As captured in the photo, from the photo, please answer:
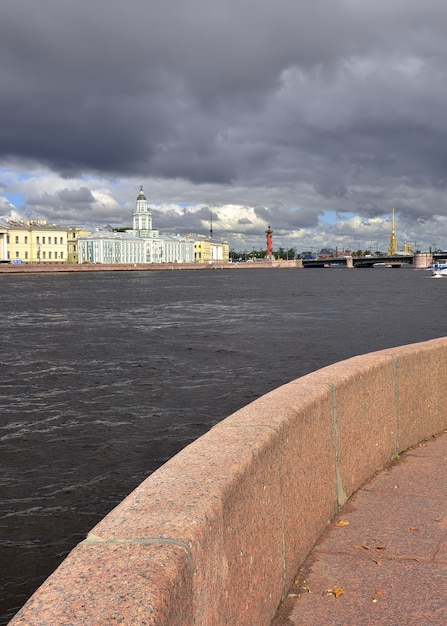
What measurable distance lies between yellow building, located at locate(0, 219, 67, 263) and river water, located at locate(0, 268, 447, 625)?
283ft

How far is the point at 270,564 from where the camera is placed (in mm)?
2016

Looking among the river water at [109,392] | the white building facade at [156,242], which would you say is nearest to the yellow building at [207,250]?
the white building facade at [156,242]

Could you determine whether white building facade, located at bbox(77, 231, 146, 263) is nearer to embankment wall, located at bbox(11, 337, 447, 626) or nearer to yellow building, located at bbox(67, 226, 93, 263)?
yellow building, located at bbox(67, 226, 93, 263)

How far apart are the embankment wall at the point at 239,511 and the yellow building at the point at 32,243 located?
104137mm

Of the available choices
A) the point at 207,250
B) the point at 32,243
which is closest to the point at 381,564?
the point at 32,243

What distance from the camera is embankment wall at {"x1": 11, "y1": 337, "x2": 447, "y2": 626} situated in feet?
4.09

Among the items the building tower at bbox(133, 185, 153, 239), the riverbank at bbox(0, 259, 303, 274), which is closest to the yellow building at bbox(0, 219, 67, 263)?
the riverbank at bbox(0, 259, 303, 274)

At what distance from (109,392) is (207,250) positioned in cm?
14855

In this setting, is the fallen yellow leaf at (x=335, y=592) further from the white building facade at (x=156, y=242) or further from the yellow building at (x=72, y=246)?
the white building facade at (x=156, y=242)

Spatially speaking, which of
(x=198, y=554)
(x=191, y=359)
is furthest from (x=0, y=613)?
(x=191, y=359)

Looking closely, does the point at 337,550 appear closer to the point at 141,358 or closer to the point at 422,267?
the point at 141,358

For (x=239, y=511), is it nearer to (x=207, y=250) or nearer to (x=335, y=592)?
(x=335, y=592)

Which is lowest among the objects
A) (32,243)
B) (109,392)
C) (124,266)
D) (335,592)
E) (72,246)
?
(109,392)

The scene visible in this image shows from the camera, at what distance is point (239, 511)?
180 centimetres
